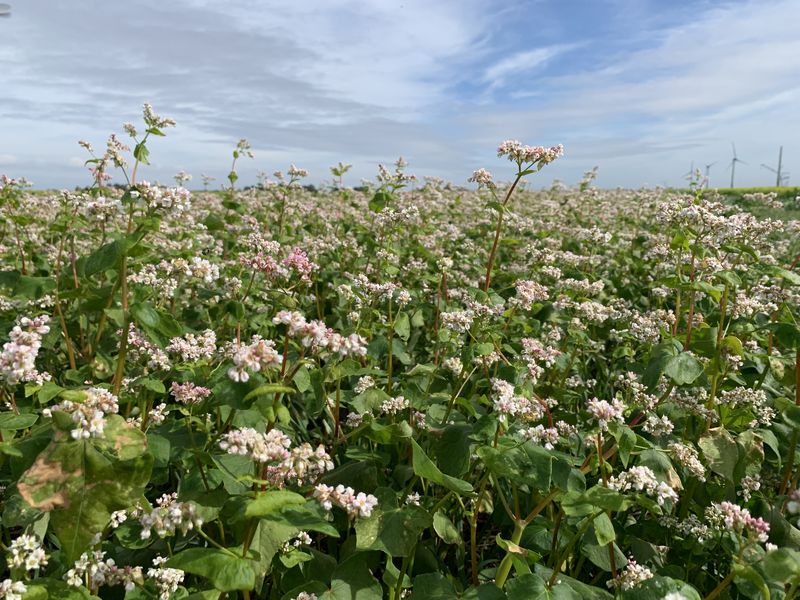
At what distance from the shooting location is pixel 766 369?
4.24 metres

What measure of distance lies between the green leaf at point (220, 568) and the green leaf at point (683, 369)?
2.71 m

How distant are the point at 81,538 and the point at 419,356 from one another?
157 inches

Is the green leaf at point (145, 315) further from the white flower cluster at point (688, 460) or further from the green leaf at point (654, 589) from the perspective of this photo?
the white flower cluster at point (688, 460)

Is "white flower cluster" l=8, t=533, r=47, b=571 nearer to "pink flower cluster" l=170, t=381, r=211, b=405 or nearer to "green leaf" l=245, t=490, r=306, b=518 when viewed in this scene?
"pink flower cluster" l=170, t=381, r=211, b=405

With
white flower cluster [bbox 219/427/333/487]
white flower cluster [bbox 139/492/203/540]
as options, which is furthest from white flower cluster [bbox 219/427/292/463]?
white flower cluster [bbox 139/492/203/540]

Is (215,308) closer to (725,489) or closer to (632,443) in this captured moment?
(632,443)

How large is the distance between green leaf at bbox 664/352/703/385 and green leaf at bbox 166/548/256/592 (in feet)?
8.89

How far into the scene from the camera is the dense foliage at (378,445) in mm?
2229

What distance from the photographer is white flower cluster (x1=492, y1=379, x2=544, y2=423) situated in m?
2.86

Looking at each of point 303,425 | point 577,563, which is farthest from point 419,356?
point 577,563

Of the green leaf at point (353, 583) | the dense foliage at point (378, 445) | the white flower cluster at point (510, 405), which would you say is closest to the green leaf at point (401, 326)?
the dense foliage at point (378, 445)

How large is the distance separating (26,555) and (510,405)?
7.43 feet

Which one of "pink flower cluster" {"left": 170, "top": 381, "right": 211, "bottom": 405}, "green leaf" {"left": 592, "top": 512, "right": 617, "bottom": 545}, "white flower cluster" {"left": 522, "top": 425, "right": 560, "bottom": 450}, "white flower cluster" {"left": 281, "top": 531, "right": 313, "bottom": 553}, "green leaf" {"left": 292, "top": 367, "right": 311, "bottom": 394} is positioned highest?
"green leaf" {"left": 292, "top": 367, "right": 311, "bottom": 394}

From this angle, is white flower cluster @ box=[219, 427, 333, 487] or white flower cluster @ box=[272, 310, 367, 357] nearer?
white flower cluster @ box=[219, 427, 333, 487]
